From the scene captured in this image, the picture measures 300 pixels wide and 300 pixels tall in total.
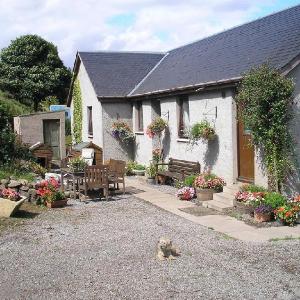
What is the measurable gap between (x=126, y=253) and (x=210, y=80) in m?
7.31

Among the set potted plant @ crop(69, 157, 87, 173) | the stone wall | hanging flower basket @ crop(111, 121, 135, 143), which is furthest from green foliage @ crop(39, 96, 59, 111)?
potted plant @ crop(69, 157, 87, 173)

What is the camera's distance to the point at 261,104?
10656 millimetres

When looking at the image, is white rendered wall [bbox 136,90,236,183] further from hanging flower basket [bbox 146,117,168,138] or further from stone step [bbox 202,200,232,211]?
stone step [bbox 202,200,232,211]

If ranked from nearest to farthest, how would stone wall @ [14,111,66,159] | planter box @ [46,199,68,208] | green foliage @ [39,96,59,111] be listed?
planter box @ [46,199,68,208] < stone wall @ [14,111,66,159] < green foliage @ [39,96,59,111]

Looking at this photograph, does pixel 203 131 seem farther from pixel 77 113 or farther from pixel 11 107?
pixel 11 107

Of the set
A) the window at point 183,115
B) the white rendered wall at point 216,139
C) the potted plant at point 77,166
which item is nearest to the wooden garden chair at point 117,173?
the potted plant at point 77,166

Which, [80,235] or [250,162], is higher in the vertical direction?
[250,162]

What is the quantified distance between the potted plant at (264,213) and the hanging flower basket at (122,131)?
1049 cm

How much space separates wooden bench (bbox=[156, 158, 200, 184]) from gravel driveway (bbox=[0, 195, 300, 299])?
453 cm

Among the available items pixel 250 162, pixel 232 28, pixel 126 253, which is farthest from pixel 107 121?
pixel 126 253

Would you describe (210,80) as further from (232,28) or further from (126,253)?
(126,253)

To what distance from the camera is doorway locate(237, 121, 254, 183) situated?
12.2 meters

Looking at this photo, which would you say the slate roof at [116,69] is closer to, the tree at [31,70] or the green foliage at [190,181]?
the green foliage at [190,181]

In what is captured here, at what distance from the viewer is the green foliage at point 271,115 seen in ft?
34.4
